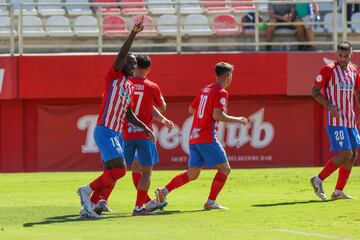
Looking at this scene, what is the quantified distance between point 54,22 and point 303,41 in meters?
6.91

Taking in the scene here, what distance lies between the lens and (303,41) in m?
27.6

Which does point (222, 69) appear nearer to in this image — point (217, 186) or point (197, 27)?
point (217, 186)

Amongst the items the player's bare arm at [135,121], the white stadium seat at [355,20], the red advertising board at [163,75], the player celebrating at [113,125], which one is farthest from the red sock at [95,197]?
the white stadium seat at [355,20]

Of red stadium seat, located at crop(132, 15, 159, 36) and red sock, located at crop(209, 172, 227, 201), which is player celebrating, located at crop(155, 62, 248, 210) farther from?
red stadium seat, located at crop(132, 15, 159, 36)

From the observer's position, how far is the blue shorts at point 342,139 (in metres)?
15.0

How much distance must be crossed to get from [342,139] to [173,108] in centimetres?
1198

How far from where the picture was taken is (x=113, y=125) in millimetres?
12930

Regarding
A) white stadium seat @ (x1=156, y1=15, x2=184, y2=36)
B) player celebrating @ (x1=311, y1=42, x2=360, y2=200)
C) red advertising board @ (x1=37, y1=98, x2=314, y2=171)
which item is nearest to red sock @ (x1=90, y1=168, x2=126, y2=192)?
Result: player celebrating @ (x1=311, y1=42, x2=360, y2=200)

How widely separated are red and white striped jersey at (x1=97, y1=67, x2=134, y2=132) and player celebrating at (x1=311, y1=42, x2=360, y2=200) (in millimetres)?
3377

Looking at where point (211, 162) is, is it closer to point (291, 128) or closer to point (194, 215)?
point (194, 215)

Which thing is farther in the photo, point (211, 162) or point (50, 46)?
point (50, 46)

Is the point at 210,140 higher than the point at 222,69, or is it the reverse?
the point at 222,69

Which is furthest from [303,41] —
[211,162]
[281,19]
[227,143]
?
[211,162]

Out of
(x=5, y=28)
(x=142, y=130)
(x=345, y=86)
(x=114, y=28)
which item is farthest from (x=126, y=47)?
(x=114, y=28)
